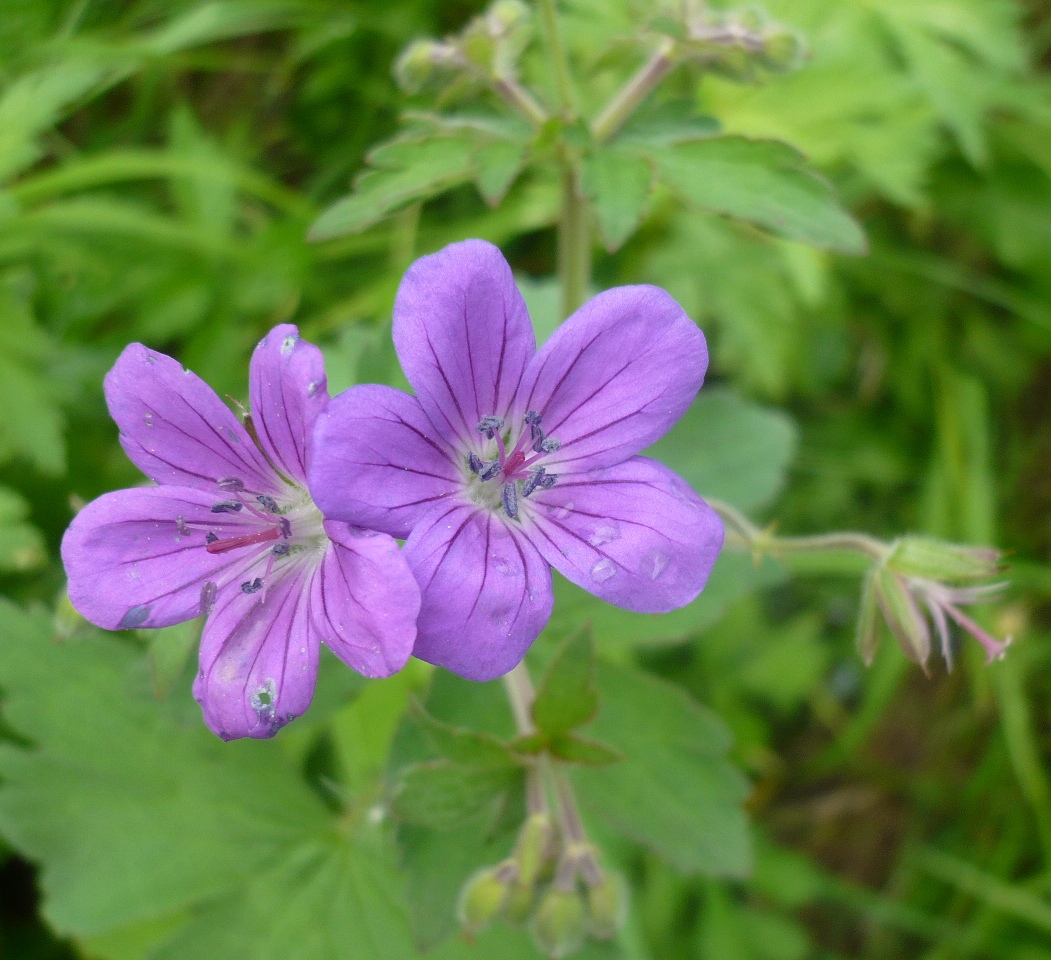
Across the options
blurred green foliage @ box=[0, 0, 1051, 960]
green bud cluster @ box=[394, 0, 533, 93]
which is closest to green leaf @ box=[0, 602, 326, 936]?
blurred green foliage @ box=[0, 0, 1051, 960]

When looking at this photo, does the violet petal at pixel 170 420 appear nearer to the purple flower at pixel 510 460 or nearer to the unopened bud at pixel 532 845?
the purple flower at pixel 510 460

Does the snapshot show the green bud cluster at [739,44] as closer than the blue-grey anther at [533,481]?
No

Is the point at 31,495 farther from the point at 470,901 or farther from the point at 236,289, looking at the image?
the point at 470,901

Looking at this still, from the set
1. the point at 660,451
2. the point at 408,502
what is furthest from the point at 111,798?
the point at 660,451

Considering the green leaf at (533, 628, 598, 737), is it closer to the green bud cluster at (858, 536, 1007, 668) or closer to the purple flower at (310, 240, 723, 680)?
the purple flower at (310, 240, 723, 680)

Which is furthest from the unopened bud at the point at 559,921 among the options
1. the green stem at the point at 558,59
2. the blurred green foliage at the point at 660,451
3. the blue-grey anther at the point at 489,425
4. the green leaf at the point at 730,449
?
the green stem at the point at 558,59

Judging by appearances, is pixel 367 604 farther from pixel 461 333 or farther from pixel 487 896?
pixel 487 896
